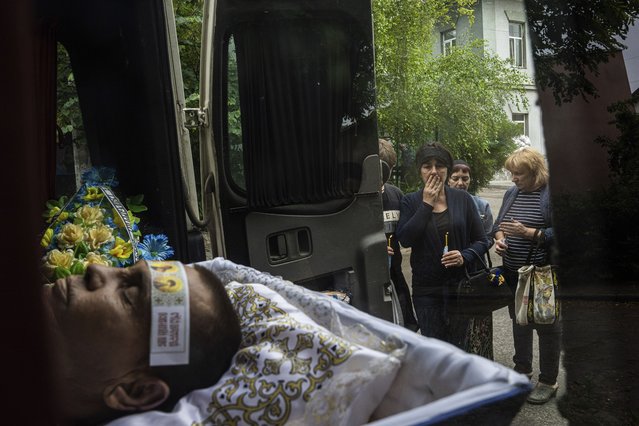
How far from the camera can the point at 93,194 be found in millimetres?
A: 1694

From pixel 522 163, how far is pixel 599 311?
580mm

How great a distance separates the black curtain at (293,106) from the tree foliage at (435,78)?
133 millimetres

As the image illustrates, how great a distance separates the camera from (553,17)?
1.80 m

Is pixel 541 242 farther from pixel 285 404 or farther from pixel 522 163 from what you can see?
pixel 285 404

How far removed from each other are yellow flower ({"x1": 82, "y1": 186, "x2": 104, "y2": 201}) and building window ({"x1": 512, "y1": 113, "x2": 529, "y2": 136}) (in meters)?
1.26

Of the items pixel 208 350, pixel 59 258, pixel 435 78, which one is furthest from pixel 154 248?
pixel 435 78

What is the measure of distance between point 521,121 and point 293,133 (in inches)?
29.5

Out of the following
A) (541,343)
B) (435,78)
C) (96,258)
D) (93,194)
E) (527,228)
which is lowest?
(541,343)

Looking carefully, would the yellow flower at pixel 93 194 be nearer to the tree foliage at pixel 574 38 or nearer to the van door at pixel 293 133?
the van door at pixel 293 133

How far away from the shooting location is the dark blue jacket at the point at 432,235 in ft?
7.89

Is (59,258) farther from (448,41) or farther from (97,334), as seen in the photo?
(448,41)

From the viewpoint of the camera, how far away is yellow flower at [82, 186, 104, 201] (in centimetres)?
167

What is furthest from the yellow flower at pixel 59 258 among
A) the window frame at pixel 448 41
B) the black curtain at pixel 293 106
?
the window frame at pixel 448 41

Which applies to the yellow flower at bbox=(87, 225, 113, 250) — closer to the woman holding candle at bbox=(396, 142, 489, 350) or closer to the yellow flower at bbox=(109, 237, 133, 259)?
the yellow flower at bbox=(109, 237, 133, 259)
